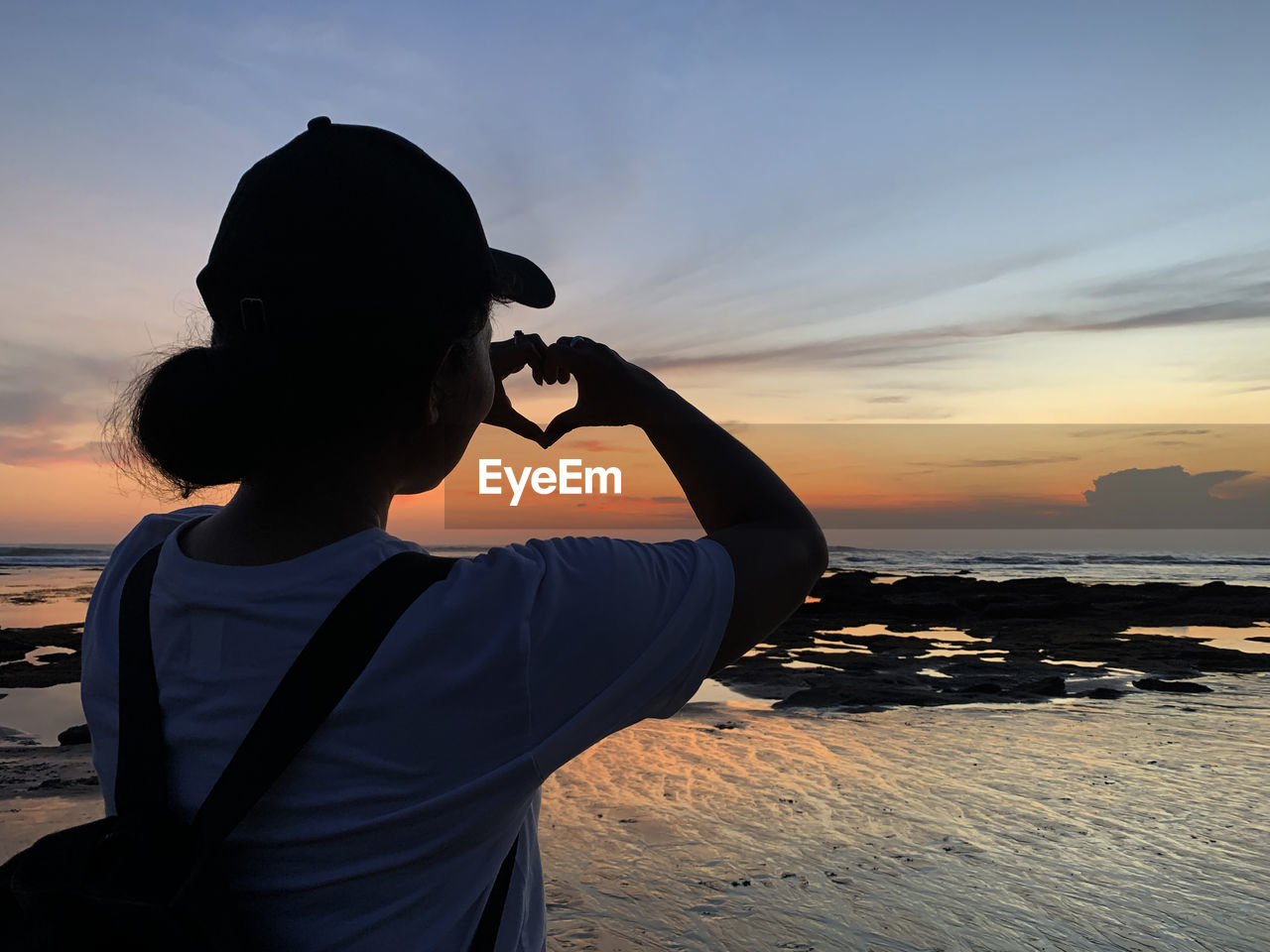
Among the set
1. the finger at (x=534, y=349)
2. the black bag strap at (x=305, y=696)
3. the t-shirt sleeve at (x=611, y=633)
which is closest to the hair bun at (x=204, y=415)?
the black bag strap at (x=305, y=696)

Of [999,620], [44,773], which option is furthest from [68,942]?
[999,620]

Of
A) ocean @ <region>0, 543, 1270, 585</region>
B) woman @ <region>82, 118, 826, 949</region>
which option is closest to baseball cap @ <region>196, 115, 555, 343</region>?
woman @ <region>82, 118, 826, 949</region>

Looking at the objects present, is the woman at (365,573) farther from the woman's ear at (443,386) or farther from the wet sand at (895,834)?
the wet sand at (895,834)

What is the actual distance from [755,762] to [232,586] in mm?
6609

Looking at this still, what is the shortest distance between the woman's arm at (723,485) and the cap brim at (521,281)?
0.15 metres

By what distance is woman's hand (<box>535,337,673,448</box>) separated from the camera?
1378 mm

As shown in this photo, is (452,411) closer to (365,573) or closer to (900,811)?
(365,573)

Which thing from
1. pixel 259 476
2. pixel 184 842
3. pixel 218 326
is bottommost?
pixel 184 842

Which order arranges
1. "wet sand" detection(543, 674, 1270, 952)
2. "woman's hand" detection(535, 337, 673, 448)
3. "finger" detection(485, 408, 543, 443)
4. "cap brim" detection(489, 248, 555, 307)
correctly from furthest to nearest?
"wet sand" detection(543, 674, 1270, 952) < "finger" detection(485, 408, 543, 443) < "woman's hand" detection(535, 337, 673, 448) < "cap brim" detection(489, 248, 555, 307)

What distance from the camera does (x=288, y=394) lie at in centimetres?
104

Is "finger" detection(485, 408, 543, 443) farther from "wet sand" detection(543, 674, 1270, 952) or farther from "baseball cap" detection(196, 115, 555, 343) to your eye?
"wet sand" detection(543, 674, 1270, 952)

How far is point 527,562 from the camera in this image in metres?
0.94

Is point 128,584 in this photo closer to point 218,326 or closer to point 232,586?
point 232,586

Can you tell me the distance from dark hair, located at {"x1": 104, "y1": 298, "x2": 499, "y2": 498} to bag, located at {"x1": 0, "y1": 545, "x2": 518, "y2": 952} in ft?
0.76
